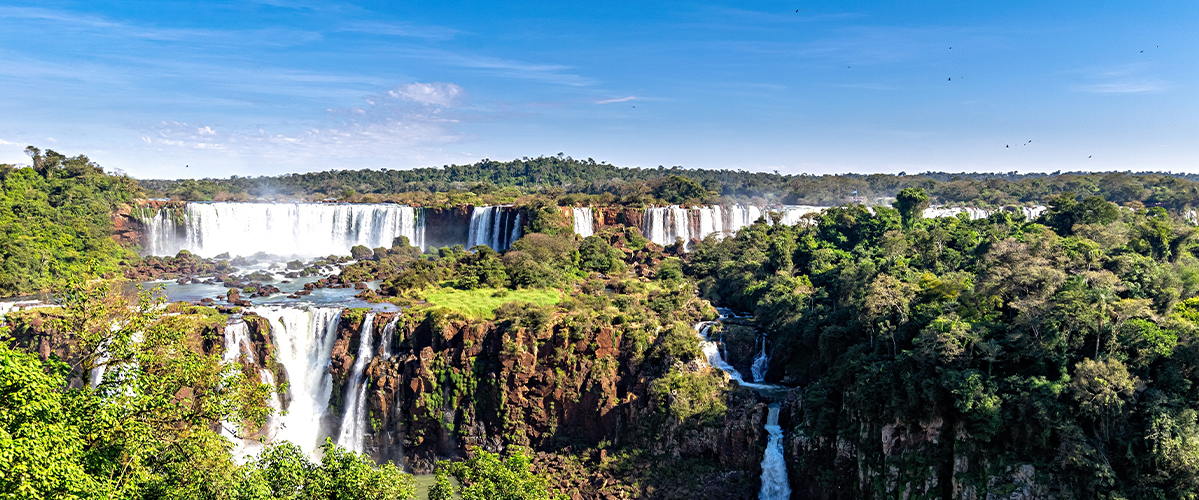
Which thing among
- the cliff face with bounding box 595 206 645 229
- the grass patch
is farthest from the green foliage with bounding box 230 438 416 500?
the cliff face with bounding box 595 206 645 229

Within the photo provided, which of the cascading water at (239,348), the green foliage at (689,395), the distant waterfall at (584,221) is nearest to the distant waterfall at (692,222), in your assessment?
the distant waterfall at (584,221)

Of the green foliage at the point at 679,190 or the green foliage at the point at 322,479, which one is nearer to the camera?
the green foliage at the point at 322,479

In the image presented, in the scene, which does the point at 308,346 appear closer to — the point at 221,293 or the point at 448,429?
the point at 448,429

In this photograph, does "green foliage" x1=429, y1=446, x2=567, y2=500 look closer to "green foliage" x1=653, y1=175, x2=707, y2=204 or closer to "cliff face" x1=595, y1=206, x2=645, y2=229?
"cliff face" x1=595, y1=206, x2=645, y2=229

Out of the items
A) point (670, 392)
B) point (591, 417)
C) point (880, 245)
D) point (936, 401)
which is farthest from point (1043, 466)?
point (880, 245)

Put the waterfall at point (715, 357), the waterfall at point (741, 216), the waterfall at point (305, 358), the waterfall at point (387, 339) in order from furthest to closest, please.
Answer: the waterfall at point (741, 216) → the waterfall at point (387, 339) → the waterfall at point (715, 357) → the waterfall at point (305, 358)

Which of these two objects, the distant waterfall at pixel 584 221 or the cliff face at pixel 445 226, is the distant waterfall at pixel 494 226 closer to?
the cliff face at pixel 445 226
